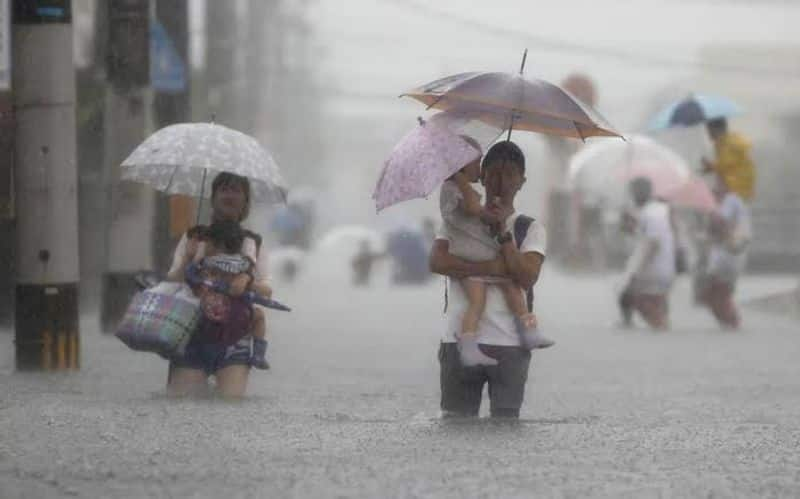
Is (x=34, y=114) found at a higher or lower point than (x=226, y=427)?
Answer: higher

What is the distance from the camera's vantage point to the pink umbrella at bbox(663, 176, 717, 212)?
21.4 metres

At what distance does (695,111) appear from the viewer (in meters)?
21.2

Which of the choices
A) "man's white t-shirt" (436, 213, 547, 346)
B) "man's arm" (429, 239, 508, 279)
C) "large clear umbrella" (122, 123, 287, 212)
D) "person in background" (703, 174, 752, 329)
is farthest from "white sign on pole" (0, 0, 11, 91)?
"person in background" (703, 174, 752, 329)

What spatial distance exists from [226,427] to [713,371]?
6422 mm

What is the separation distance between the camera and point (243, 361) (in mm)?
11109

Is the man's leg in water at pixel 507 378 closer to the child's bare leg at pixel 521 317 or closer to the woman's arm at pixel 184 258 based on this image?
the child's bare leg at pixel 521 317

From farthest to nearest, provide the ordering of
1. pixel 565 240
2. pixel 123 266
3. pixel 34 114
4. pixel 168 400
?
pixel 565 240 → pixel 123 266 → pixel 34 114 → pixel 168 400

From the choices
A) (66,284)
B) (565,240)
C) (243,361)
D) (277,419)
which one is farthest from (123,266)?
(565,240)

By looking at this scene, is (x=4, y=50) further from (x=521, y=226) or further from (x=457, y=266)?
(x=521, y=226)

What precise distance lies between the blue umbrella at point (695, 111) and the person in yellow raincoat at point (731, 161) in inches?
7.6

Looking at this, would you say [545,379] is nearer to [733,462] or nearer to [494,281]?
[494,281]

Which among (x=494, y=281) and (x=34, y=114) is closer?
(x=494, y=281)

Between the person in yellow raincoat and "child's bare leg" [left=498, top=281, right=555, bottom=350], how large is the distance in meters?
12.0

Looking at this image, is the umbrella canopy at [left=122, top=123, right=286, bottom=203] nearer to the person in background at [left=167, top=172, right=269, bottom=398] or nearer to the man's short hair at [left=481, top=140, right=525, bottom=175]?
the person in background at [left=167, top=172, right=269, bottom=398]
